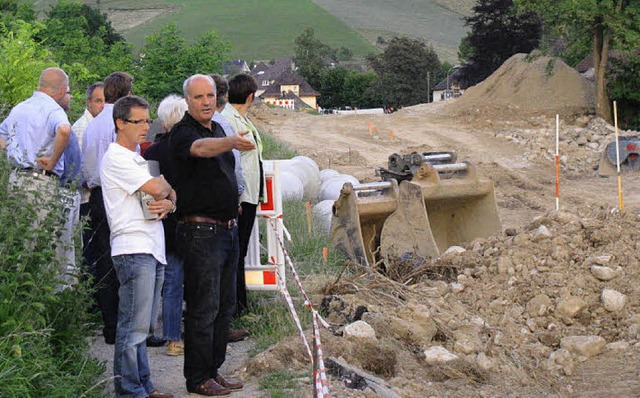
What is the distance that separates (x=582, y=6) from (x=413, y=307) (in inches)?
1190

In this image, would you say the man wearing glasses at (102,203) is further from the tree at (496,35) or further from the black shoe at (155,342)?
the tree at (496,35)

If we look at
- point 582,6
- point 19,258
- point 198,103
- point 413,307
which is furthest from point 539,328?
point 582,6

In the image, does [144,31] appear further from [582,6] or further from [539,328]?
[539,328]

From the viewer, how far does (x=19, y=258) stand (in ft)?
20.2

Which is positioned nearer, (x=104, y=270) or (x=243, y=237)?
(x=104, y=270)

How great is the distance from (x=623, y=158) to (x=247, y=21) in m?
160

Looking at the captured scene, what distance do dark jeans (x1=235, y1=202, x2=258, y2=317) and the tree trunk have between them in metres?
32.3

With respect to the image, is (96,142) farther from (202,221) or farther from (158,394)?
(158,394)

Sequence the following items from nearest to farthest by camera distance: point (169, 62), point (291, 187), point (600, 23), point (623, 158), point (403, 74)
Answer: point (291, 187) → point (623, 158) → point (169, 62) → point (600, 23) → point (403, 74)

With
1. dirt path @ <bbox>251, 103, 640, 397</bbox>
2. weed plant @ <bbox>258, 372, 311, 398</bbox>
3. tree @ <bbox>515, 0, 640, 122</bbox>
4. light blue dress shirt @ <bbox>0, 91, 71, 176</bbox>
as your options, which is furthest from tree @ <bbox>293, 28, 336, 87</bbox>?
weed plant @ <bbox>258, 372, 311, 398</bbox>

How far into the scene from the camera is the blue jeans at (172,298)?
7.76m

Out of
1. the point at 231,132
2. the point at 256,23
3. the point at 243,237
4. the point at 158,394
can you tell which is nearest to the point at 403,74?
the point at 243,237

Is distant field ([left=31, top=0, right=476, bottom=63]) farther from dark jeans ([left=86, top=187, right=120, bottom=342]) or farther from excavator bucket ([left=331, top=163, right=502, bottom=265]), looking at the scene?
dark jeans ([left=86, top=187, right=120, bottom=342])

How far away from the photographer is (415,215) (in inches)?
476
